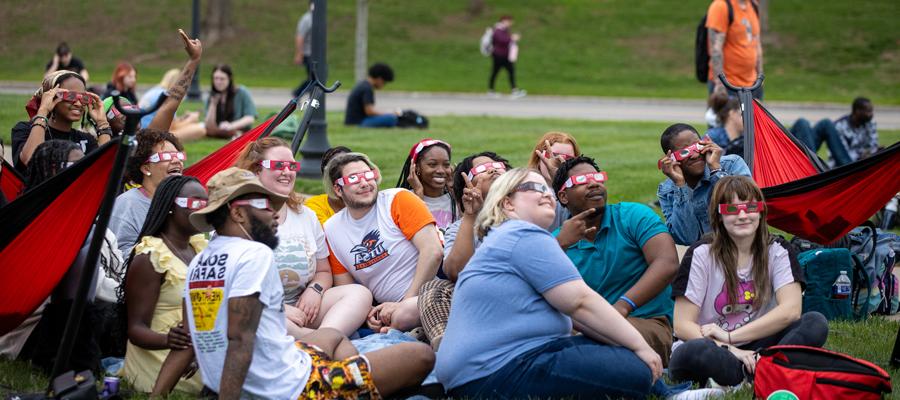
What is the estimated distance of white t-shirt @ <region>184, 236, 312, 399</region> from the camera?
4691 mm

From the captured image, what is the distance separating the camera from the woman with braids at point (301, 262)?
6566 mm

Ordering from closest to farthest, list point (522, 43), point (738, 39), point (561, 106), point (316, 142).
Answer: point (738, 39) → point (316, 142) → point (561, 106) → point (522, 43)

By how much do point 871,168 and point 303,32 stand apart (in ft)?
61.8

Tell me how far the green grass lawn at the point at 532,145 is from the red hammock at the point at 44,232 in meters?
0.48

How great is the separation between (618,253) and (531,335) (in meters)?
1.20

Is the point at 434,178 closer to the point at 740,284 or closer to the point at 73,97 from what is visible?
the point at 740,284

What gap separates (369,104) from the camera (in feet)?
53.6

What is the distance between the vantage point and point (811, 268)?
279 inches

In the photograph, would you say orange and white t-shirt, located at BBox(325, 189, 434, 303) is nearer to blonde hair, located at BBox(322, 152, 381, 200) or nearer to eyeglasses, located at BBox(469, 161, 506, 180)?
blonde hair, located at BBox(322, 152, 381, 200)

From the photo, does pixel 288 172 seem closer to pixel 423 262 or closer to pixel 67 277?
pixel 423 262

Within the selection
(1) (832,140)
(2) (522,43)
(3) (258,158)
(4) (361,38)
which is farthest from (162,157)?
(2) (522,43)

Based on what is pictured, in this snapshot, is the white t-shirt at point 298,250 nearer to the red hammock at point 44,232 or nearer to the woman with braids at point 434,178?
the woman with braids at point 434,178

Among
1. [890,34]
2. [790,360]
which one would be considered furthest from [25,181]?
[890,34]

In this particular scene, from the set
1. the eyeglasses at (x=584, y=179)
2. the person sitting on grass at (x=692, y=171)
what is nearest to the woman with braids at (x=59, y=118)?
the eyeglasses at (x=584, y=179)
